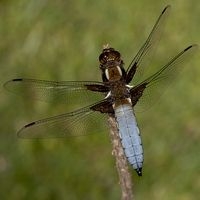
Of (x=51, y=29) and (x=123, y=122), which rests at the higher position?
(x=51, y=29)

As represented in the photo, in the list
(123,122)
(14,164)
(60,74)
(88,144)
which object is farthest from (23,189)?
(123,122)

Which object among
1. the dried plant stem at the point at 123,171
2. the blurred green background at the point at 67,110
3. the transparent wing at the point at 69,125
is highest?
the blurred green background at the point at 67,110

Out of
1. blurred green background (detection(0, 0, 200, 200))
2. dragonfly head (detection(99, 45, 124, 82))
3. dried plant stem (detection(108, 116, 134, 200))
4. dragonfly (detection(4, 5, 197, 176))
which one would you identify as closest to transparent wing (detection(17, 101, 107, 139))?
dragonfly (detection(4, 5, 197, 176))

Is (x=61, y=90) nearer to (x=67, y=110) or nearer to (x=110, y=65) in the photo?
(x=110, y=65)

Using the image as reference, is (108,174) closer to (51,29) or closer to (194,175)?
(194,175)

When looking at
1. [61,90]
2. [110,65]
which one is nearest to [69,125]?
[61,90]

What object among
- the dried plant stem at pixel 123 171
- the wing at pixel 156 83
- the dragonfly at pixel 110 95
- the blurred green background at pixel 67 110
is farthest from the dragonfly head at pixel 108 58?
the blurred green background at pixel 67 110

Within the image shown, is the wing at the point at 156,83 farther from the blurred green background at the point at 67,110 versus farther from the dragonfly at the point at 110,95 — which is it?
the blurred green background at the point at 67,110

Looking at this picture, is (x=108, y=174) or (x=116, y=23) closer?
(x=108, y=174)
